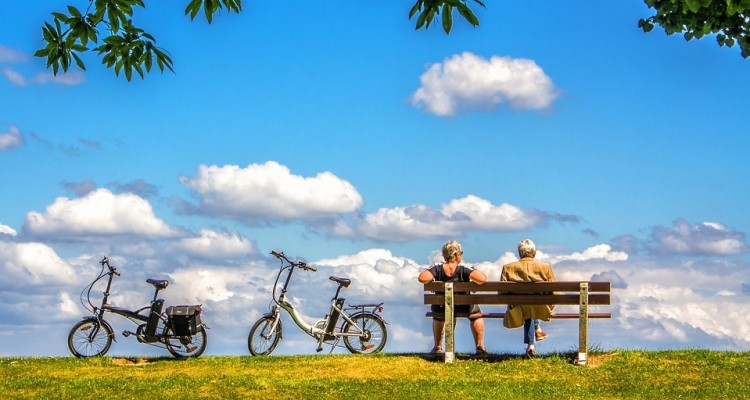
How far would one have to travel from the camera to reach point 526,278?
19469 millimetres

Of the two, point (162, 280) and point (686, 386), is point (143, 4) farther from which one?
point (686, 386)

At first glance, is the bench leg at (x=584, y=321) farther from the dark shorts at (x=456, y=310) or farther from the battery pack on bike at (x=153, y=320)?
the battery pack on bike at (x=153, y=320)

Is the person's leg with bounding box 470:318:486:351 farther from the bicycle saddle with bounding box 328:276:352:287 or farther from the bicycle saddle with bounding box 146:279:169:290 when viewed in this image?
the bicycle saddle with bounding box 146:279:169:290

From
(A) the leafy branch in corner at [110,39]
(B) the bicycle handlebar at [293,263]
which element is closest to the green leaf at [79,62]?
(A) the leafy branch in corner at [110,39]

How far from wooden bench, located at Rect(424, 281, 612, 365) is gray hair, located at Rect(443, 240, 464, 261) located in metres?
0.68

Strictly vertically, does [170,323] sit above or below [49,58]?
below

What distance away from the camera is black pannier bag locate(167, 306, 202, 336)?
67.9 ft

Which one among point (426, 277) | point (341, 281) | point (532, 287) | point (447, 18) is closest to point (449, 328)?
point (426, 277)

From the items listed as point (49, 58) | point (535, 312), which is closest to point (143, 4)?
point (49, 58)

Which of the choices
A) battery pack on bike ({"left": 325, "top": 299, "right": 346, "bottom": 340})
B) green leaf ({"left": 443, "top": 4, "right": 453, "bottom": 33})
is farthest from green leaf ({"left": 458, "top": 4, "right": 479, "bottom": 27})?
battery pack on bike ({"left": 325, "top": 299, "right": 346, "bottom": 340})

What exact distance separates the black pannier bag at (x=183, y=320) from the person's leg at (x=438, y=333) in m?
5.08

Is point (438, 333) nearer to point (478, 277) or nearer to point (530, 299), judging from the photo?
point (478, 277)

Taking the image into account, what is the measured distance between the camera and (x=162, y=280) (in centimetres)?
2091

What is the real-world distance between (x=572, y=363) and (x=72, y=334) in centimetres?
1066
